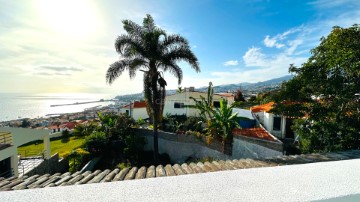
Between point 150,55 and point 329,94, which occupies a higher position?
point 150,55

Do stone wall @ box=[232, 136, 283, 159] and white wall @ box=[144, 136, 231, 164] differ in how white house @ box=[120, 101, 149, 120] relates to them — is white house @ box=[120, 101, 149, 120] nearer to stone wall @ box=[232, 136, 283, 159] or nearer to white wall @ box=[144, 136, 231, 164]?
white wall @ box=[144, 136, 231, 164]

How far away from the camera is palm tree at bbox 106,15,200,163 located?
1339 cm

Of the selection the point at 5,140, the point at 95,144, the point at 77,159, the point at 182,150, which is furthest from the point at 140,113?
the point at 5,140

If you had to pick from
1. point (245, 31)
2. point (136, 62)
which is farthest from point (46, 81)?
point (245, 31)

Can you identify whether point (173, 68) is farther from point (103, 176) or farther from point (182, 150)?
point (103, 176)

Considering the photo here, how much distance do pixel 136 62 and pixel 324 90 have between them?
10.3m

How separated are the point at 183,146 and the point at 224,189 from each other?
45.6ft

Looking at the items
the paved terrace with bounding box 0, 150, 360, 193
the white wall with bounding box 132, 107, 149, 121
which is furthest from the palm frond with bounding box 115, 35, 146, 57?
the white wall with bounding box 132, 107, 149, 121

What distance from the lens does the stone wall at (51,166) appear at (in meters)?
13.1

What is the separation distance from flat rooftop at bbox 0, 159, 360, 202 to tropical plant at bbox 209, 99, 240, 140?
34.3ft

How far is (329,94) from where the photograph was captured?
693 cm

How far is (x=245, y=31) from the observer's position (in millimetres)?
15953

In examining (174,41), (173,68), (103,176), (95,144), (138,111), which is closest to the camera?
(103,176)

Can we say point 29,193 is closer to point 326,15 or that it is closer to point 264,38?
point 326,15
